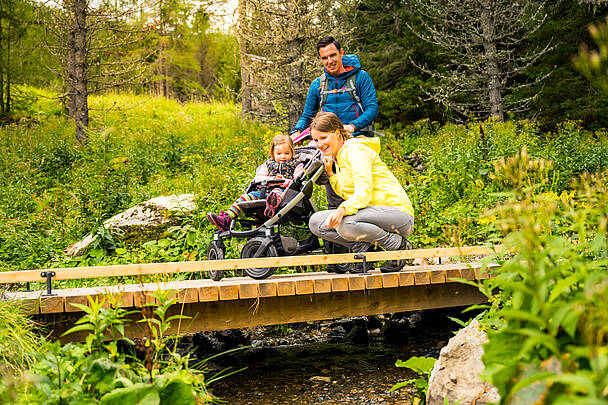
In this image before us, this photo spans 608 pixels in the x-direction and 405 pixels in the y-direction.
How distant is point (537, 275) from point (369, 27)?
14799 millimetres

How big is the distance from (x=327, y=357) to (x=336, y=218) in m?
1.73

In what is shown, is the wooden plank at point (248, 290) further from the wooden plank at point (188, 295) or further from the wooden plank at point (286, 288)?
the wooden plank at point (188, 295)

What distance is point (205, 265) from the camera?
4.01 meters

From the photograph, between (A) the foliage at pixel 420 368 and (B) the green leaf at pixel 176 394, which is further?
(A) the foliage at pixel 420 368

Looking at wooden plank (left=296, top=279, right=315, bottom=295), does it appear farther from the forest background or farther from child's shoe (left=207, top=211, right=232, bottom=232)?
the forest background

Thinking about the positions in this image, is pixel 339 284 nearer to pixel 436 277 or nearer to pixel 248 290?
pixel 248 290

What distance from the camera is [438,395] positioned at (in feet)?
9.50

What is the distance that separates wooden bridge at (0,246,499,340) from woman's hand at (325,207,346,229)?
336 millimetres

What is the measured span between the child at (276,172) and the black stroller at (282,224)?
53 millimetres

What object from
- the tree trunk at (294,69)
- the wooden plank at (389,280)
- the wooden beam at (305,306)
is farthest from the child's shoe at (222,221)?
the tree trunk at (294,69)

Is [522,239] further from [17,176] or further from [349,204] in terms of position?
[17,176]

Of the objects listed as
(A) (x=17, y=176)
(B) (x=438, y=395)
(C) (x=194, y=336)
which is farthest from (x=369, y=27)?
(B) (x=438, y=395)

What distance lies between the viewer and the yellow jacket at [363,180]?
411 cm

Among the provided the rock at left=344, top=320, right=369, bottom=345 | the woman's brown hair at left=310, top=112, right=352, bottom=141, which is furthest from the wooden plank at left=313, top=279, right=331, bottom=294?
the rock at left=344, top=320, right=369, bottom=345
